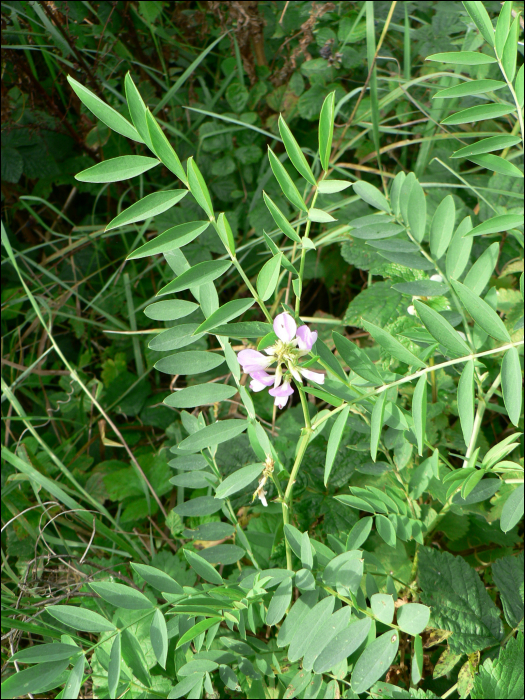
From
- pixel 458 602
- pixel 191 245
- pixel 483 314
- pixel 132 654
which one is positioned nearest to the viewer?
pixel 483 314

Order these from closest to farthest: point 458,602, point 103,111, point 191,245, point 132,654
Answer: point 103,111 → point 132,654 → point 458,602 → point 191,245

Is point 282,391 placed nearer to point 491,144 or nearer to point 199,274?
point 199,274

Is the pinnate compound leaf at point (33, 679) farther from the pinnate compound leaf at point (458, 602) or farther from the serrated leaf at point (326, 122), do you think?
the serrated leaf at point (326, 122)

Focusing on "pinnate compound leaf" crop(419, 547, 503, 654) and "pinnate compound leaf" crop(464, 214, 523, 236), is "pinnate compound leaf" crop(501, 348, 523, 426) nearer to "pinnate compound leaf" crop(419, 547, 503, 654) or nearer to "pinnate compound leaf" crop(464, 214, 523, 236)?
"pinnate compound leaf" crop(464, 214, 523, 236)

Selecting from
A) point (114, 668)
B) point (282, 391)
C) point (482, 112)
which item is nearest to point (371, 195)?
point (482, 112)

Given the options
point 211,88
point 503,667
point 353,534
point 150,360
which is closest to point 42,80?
point 211,88

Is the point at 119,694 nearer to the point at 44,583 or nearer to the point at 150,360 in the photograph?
the point at 44,583

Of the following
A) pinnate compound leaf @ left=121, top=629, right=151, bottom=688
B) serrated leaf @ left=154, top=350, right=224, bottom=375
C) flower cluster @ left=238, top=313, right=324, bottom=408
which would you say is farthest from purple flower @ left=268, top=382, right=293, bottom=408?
pinnate compound leaf @ left=121, top=629, right=151, bottom=688
